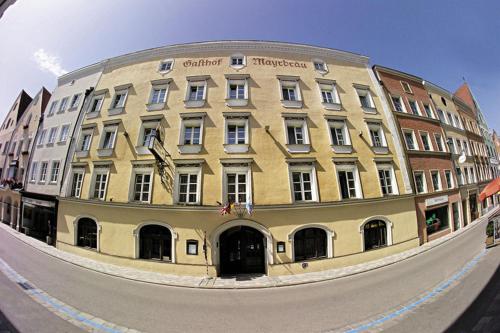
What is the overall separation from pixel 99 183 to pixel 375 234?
20497 millimetres

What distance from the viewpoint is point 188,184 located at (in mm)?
12500

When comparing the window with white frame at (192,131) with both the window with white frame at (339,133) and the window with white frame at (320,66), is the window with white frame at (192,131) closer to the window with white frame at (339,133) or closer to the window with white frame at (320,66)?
the window with white frame at (339,133)

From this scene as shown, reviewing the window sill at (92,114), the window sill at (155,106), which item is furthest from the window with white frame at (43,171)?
the window sill at (155,106)

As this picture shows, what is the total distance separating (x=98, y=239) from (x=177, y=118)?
10049 millimetres

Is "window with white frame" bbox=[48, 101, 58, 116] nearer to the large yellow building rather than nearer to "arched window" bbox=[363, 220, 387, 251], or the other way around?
the large yellow building

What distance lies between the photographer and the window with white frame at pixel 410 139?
1734 centimetres

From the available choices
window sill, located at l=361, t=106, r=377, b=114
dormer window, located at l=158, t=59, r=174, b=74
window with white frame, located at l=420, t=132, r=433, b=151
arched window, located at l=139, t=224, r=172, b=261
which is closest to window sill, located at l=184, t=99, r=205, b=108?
dormer window, located at l=158, t=59, r=174, b=74

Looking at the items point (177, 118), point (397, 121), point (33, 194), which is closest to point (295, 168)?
point (177, 118)

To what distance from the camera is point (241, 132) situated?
13445 mm

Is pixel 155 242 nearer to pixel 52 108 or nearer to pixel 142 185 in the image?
pixel 142 185

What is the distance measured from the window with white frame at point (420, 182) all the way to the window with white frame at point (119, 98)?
81.9ft

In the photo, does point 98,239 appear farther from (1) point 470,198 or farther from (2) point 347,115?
(1) point 470,198

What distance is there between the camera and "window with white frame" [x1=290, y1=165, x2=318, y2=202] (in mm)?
12688

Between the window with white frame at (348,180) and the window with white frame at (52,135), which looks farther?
the window with white frame at (52,135)
